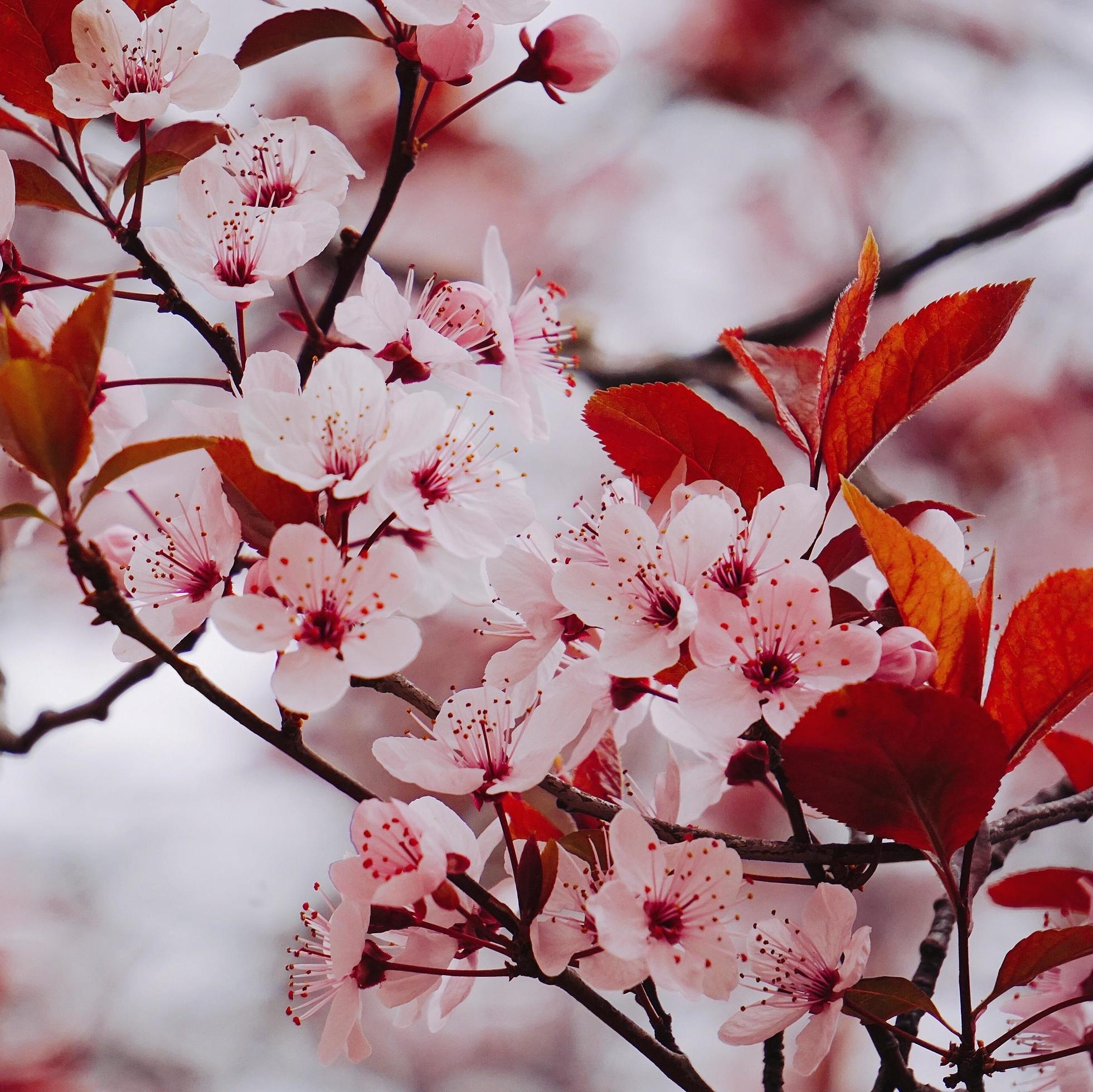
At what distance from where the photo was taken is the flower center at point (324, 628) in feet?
1.34

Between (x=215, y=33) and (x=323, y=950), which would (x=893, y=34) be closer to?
(x=215, y=33)

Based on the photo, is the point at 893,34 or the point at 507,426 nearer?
the point at 507,426

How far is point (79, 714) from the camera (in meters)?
0.78

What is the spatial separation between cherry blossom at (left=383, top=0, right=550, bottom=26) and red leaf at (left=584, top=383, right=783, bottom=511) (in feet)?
0.62

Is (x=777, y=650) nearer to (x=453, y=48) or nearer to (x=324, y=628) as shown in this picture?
(x=324, y=628)

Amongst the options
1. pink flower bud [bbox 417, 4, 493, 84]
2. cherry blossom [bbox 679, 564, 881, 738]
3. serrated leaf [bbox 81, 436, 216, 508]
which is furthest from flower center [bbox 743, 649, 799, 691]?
pink flower bud [bbox 417, 4, 493, 84]

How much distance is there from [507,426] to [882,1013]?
0.32m

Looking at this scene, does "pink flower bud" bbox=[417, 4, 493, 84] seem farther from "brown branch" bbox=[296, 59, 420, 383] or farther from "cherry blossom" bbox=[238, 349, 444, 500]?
"cherry blossom" bbox=[238, 349, 444, 500]

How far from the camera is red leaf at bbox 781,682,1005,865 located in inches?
14.9

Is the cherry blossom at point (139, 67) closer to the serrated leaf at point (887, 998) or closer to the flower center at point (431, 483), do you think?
the flower center at point (431, 483)

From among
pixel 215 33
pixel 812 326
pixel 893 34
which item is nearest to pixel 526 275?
pixel 215 33

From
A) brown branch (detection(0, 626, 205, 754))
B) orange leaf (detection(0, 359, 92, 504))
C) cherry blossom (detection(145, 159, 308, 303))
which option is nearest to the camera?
orange leaf (detection(0, 359, 92, 504))

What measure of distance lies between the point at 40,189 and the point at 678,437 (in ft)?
1.14

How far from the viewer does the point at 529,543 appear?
20.1 inches
